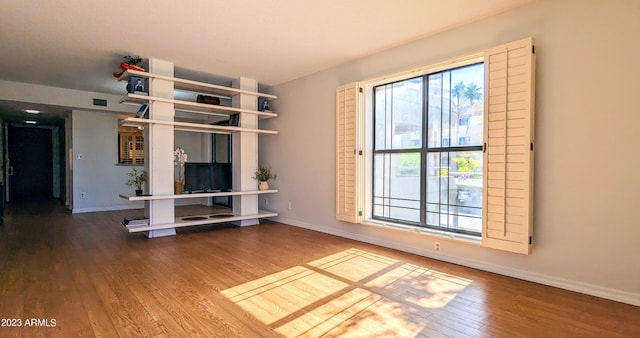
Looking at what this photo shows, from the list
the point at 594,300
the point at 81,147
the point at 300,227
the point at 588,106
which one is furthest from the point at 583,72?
the point at 81,147

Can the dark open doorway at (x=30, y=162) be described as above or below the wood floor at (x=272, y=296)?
above

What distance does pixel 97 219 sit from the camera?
20.2 feet

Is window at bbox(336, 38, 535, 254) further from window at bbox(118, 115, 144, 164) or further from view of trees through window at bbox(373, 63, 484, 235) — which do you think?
window at bbox(118, 115, 144, 164)

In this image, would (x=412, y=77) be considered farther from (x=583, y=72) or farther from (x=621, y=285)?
(x=621, y=285)

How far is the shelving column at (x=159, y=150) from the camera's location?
4598mm

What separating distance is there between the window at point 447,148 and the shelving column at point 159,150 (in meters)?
2.52

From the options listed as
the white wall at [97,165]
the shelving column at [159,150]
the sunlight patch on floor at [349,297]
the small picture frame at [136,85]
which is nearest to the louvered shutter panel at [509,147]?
the sunlight patch on floor at [349,297]

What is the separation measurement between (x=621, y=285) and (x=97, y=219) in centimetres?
761

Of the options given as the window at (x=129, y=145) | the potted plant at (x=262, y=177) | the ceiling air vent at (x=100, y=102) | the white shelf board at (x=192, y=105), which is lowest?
the potted plant at (x=262, y=177)

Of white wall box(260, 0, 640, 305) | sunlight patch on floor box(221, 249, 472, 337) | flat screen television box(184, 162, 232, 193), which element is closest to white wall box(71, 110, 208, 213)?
flat screen television box(184, 162, 232, 193)

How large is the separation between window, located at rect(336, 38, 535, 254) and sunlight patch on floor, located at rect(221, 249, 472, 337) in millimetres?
769

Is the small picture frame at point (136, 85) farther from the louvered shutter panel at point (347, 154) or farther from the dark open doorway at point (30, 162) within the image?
the dark open doorway at point (30, 162)

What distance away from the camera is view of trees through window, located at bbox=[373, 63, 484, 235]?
347 cm

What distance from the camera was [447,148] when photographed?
3.66 metres
